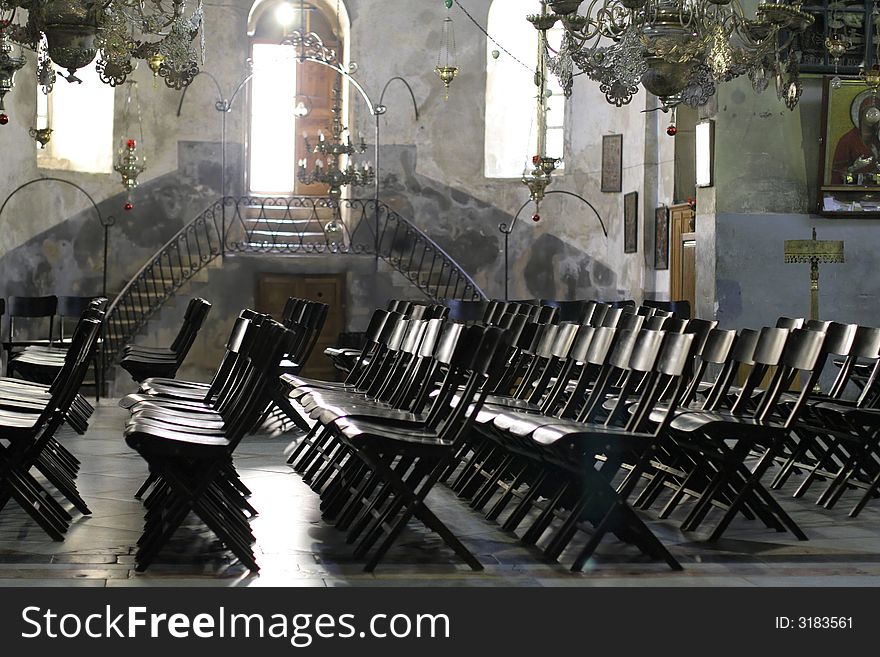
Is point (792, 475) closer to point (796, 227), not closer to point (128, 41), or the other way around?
point (796, 227)

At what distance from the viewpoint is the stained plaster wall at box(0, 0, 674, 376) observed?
680 inches

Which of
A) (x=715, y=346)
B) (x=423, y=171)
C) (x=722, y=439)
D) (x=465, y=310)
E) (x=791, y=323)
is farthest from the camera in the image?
(x=423, y=171)

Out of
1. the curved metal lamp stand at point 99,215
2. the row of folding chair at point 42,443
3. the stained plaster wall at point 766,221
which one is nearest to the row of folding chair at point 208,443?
the row of folding chair at point 42,443

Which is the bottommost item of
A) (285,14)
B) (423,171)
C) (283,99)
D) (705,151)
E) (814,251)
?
(814,251)

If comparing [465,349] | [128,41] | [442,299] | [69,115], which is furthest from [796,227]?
[69,115]

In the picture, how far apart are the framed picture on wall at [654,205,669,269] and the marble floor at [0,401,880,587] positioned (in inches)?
383

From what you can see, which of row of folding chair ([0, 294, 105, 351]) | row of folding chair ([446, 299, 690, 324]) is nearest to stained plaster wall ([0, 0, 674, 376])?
row of folding chair ([0, 294, 105, 351])

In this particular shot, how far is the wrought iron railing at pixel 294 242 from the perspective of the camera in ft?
52.3

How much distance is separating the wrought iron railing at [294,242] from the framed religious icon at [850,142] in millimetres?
5531

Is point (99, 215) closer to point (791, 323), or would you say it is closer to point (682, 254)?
point (682, 254)

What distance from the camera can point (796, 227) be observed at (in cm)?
1188

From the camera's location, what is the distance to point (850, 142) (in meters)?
11.8

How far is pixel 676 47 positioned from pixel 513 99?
11309 mm

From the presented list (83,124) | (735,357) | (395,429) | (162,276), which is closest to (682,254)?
(162,276)
